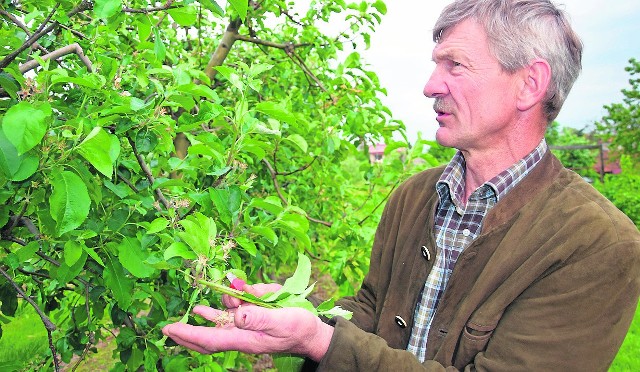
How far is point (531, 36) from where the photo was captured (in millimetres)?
2035

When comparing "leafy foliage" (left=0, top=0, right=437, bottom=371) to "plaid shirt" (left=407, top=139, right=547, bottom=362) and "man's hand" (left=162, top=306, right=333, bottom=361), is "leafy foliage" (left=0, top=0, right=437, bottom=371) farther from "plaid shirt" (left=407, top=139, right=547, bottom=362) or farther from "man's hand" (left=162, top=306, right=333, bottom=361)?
"plaid shirt" (left=407, top=139, right=547, bottom=362)

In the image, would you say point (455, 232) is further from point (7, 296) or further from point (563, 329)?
point (7, 296)

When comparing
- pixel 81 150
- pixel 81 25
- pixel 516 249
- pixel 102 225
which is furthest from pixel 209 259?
pixel 81 25

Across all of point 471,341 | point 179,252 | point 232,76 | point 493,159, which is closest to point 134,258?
point 179,252

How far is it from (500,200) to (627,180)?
15799 millimetres

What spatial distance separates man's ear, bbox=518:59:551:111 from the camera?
203 centimetres

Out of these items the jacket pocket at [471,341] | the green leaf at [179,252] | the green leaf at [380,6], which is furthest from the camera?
the green leaf at [380,6]

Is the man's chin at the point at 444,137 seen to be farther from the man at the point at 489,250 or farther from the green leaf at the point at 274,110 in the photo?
the green leaf at the point at 274,110

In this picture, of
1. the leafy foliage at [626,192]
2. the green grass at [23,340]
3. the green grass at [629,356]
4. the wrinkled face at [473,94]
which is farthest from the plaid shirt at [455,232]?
the leafy foliage at [626,192]

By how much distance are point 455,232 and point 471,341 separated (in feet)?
1.56

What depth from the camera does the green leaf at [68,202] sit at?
1312mm

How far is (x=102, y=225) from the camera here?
5.84 ft

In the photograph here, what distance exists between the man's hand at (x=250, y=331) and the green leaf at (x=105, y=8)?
0.87 m

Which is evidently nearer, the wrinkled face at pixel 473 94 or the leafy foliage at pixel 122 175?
the leafy foliage at pixel 122 175
